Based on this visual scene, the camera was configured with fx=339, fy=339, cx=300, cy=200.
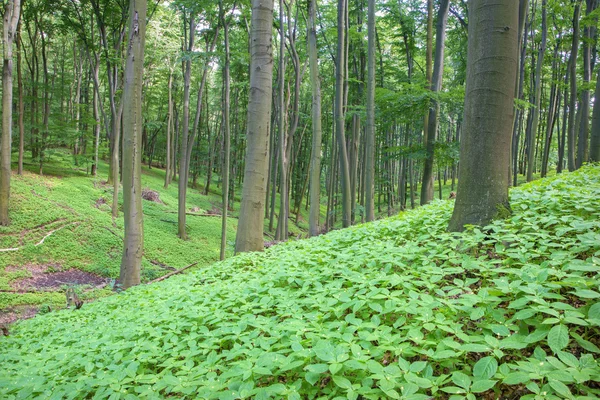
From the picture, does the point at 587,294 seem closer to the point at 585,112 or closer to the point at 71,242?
the point at 71,242

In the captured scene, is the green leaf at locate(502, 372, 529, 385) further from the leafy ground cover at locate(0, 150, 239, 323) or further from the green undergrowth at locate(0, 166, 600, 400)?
the leafy ground cover at locate(0, 150, 239, 323)

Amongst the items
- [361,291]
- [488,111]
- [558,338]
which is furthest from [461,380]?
[488,111]

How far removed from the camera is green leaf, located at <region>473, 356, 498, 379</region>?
1459 millimetres

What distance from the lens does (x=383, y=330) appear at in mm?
1956

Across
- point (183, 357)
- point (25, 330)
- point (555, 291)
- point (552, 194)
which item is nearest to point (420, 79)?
point (552, 194)

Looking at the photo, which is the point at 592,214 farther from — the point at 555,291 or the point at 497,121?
the point at 555,291

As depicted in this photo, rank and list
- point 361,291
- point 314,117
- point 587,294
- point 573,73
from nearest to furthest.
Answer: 1. point 587,294
2. point 361,291
3. point 314,117
4. point 573,73

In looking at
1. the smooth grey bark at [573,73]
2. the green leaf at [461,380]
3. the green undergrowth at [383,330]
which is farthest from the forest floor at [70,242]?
the smooth grey bark at [573,73]

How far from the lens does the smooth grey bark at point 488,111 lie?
3.42 meters

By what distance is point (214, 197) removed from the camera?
84.3 feet

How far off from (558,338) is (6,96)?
13.0 m

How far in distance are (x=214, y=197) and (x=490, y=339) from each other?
82.8 ft

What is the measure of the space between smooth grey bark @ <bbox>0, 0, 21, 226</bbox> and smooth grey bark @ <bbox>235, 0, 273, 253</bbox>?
8224 millimetres

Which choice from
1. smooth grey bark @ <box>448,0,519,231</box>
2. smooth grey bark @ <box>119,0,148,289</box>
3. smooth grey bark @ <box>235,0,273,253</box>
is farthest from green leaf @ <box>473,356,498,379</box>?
smooth grey bark @ <box>119,0,148,289</box>
